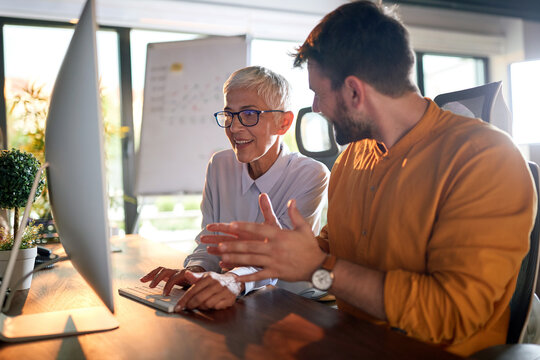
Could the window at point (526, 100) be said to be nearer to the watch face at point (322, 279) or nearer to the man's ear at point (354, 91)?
the man's ear at point (354, 91)

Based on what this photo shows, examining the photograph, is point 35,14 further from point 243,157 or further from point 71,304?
point 71,304

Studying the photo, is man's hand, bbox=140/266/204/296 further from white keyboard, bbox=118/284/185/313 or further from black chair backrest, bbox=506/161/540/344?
black chair backrest, bbox=506/161/540/344

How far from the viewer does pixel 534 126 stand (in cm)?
412

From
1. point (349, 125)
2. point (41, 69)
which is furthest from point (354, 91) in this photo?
point (41, 69)

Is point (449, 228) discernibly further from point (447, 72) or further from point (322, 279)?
point (447, 72)

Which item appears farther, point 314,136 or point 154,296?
point 314,136

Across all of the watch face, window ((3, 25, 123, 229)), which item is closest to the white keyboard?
the watch face

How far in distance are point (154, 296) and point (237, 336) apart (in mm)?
352

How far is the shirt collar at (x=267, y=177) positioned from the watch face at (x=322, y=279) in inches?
35.6

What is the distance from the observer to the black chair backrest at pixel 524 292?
1.06m

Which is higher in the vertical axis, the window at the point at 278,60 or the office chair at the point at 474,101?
the window at the point at 278,60

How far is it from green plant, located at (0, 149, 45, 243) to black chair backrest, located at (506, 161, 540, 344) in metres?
1.18

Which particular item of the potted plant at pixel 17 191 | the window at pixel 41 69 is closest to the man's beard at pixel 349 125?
the potted plant at pixel 17 191

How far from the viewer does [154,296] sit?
1.12 meters
